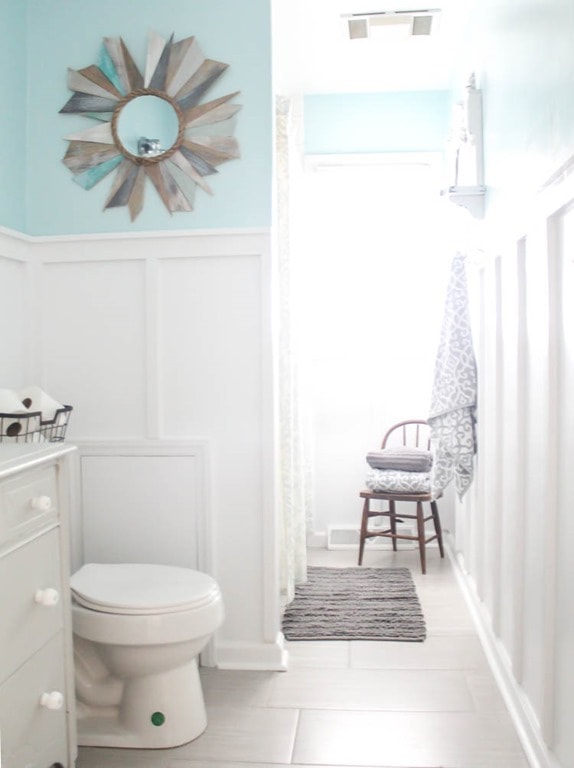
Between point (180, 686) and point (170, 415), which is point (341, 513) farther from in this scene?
point (180, 686)

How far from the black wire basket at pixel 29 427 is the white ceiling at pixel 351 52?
73.1 inches

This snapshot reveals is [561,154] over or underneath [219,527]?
over

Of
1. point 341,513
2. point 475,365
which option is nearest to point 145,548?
point 475,365

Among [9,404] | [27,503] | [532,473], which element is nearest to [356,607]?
[532,473]

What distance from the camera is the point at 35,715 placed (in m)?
1.91

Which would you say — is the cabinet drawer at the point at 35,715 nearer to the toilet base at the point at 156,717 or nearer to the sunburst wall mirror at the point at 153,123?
the toilet base at the point at 156,717

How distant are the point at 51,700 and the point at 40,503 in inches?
19.1

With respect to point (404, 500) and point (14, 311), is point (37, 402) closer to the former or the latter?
point (14, 311)

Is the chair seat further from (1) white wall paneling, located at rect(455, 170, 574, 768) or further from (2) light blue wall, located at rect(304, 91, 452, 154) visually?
(2) light blue wall, located at rect(304, 91, 452, 154)

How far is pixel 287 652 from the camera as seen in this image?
118 inches

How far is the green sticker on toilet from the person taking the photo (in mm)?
2342

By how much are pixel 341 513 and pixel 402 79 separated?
98.4 inches

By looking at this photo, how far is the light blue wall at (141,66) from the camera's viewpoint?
112 inches

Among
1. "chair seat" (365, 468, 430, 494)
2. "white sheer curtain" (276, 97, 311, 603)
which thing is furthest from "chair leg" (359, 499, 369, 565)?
"white sheer curtain" (276, 97, 311, 603)
